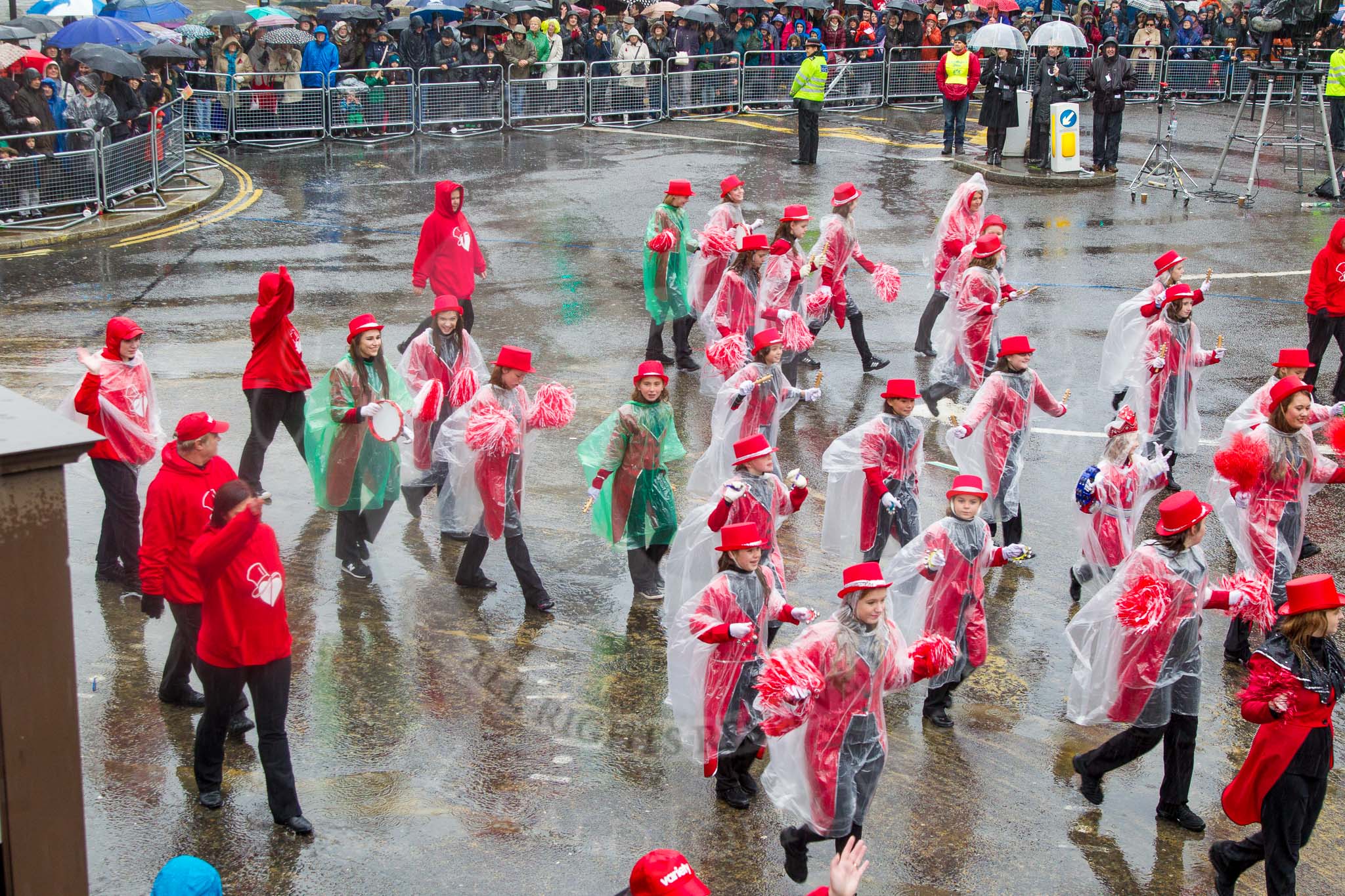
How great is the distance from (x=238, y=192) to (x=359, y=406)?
12421mm

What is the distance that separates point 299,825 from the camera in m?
6.43

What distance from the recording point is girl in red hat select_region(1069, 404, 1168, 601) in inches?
329

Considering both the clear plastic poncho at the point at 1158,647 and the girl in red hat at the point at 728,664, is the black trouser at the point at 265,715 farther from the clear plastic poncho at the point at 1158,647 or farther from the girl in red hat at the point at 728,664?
the clear plastic poncho at the point at 1158,647

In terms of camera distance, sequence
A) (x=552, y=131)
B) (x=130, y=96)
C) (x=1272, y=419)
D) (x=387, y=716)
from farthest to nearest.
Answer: (x=552, y=131), (x=130, y=96), (x=1272, y=419), (x=387, y=716)

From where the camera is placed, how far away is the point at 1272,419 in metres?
8.48

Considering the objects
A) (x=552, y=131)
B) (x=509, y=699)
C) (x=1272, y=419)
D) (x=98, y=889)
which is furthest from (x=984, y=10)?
(x=98, y=889)

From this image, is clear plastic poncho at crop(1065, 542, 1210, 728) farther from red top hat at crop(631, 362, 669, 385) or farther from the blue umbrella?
the blue umbrella

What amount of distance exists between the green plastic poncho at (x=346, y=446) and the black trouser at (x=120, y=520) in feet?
3.57

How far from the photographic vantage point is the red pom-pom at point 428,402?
918 cm

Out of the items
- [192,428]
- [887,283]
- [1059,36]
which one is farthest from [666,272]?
[1059,36]

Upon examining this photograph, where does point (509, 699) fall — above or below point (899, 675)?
below

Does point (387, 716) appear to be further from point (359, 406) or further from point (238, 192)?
point (238, 192)

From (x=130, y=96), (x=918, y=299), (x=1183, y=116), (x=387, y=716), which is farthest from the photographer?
(x=1183, y=116)

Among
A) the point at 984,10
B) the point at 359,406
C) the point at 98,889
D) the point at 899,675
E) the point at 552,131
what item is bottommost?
the point at 98,889
